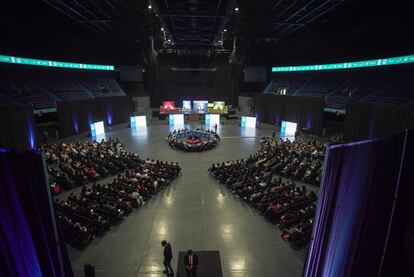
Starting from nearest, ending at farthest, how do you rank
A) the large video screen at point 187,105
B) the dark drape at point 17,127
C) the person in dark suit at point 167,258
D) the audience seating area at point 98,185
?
1. the person in dark suit at point 167,258
2. the audience seating area at point 98,185
3. the dark drape at point 17,127
4. the large video screen at point 187,105

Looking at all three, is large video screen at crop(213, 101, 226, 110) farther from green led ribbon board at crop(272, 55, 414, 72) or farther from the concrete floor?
the concrete floor

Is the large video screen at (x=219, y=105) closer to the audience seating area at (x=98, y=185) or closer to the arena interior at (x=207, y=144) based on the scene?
the arena interior at (x=207, y=144)

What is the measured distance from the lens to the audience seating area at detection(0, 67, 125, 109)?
21.7 m

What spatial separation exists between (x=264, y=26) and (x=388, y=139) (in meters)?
22.6

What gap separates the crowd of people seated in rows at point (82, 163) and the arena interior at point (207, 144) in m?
0.13

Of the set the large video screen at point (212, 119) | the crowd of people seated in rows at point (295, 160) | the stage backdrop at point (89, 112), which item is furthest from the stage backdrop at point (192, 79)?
the crowd of people seated in rows at point (295, 160)

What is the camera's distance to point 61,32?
91.0 ft

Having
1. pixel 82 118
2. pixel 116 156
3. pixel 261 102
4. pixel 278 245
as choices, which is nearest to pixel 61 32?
pixel 82 118

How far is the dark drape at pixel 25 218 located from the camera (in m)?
4.46

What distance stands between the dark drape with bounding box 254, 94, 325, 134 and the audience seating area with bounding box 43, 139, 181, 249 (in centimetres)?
1900

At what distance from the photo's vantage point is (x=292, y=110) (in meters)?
29.8

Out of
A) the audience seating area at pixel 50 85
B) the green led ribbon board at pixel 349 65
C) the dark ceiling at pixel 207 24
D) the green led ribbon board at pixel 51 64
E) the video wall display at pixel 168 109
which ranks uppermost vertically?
the dark ceiling at pixel 207 24

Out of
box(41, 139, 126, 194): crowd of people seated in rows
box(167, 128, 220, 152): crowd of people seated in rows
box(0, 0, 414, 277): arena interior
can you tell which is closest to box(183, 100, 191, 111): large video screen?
box(0, 0, 414, 277): arena interior

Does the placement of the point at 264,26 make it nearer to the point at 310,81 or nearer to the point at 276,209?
the point at 310,81
